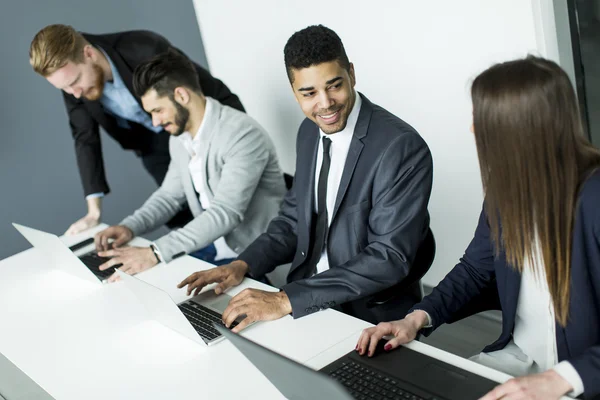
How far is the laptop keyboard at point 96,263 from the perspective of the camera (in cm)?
227

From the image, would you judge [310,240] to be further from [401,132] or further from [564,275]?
[564,275]

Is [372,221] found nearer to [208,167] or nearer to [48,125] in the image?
[208,167]

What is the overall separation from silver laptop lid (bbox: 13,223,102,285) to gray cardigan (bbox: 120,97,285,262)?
0.26m

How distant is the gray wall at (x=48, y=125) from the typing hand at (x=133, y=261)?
1.81m

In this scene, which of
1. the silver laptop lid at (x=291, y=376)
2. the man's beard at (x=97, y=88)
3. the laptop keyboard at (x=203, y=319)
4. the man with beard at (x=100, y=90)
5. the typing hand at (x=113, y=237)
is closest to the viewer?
the silver laptop lid at (x=291, y=376)

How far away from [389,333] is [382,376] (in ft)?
0.53

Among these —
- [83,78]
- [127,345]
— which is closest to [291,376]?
[127,345]

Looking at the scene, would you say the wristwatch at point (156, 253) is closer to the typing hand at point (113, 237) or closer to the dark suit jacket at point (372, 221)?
the typing hand at point (113, 237)

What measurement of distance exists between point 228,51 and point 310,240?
2.19 m

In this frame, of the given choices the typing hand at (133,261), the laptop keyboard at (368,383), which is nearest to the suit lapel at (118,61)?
the typing hand at (133,261)

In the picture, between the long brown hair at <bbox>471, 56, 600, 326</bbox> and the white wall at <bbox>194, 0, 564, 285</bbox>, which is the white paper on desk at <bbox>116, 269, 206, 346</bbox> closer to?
the long brown hair at <bbox>471, 56, 600, 326</bbox>

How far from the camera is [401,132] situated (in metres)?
1.86

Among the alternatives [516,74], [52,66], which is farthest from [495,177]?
[52,66]

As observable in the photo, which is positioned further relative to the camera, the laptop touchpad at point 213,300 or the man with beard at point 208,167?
the man with beard at point 208,167
